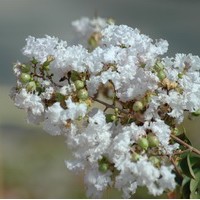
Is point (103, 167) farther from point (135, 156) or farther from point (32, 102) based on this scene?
point (32, 102)

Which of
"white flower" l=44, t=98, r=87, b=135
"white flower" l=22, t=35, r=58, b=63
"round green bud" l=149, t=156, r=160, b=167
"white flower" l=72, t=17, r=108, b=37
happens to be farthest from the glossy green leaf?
"white flower" l=72, t=17, r=108, b=37

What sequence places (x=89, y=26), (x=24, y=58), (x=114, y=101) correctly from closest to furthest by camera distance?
(x=114, y=101)
(x=89, y=26)
(x=24, y=58)

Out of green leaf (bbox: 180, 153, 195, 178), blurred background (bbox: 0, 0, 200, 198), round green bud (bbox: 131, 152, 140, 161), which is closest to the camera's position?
round green bud (bbox: 131, 152, 140, 161)

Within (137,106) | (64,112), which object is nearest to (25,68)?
(64,112)

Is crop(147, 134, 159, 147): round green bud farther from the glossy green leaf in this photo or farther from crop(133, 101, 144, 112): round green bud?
the glossy green leaf

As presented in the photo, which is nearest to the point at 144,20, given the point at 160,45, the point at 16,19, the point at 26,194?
the point at 16,19

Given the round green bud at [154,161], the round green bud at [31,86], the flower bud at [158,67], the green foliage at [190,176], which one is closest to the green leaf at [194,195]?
the green foliage at [190,176]

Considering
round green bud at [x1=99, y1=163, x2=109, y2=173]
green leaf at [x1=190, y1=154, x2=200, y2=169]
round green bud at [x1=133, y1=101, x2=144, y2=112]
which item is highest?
→ round green bud at [x1=133, y1=101, x2=144, y2=112]
